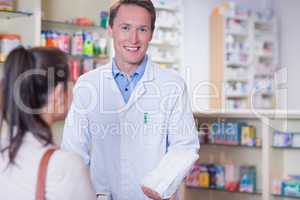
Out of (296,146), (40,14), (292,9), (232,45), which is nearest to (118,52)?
(40,14)

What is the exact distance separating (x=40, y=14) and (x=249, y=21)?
5.90 meters

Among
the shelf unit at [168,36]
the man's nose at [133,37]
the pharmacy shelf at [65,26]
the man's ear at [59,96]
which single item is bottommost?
the man's ear at [59,96]

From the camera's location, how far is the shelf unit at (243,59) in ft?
28.5

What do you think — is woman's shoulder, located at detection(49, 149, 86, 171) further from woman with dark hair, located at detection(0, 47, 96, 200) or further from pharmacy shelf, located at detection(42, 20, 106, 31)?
pharmacy shelf, located at detection(42, 20, 106, 31)

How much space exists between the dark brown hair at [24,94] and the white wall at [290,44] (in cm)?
837

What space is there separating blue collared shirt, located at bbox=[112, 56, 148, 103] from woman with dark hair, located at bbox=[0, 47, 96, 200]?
2.83ft

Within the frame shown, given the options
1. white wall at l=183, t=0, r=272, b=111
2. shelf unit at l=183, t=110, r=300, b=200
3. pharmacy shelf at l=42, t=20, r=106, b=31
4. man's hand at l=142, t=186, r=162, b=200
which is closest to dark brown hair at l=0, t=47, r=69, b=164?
man's hand at l=142, t=186, r=162, b=200

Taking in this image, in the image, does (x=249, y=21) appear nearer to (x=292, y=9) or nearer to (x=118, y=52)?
(x=292, y=9)

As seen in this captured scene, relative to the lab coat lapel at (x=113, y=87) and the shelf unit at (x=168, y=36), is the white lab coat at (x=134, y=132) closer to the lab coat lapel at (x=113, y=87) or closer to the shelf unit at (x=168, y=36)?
the lab coat lapel at (x=113, y=87)

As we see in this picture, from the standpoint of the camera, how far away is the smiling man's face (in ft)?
7.32

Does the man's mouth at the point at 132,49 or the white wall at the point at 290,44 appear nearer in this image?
the man's mouth at the point at 132,49

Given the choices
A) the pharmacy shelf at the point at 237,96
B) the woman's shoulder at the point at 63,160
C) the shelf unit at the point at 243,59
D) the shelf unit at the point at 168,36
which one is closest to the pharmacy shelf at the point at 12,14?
the woman's shoulder at the point at 63,160

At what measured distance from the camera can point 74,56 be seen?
13.7 feet

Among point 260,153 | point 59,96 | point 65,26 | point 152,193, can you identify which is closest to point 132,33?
point 152,193
